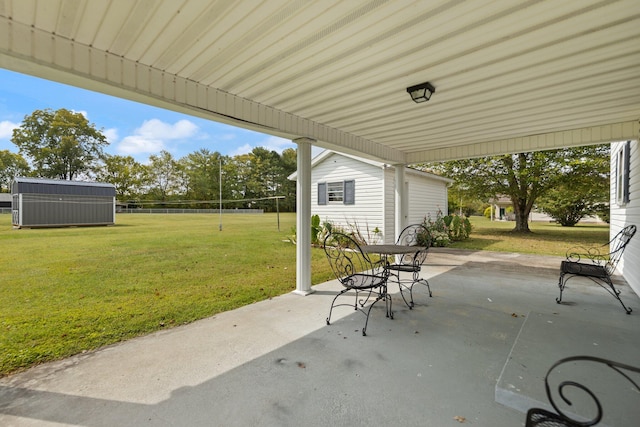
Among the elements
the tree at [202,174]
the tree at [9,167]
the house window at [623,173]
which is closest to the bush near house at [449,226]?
the house window at [623,173]

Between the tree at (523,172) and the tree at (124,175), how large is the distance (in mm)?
37477

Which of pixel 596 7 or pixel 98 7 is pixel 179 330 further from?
pixel 596 7

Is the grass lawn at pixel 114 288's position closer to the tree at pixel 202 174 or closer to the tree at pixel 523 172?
the tree at pixel 523 172

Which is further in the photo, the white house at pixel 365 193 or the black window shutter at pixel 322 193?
the black window shutter at pixel 322 193

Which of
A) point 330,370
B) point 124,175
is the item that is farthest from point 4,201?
point 330,370

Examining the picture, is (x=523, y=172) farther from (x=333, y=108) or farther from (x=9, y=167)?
(x=9, y=167)

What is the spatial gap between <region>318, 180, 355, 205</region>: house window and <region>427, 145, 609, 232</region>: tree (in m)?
6.87

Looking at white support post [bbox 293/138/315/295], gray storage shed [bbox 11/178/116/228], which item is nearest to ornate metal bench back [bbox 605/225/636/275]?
white support post [bbox 293/138/315/295]

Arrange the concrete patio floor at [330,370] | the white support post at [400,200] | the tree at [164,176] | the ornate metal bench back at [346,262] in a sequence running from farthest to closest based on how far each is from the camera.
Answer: the tree at [164,176], the white support post at [400,200], the ornate metal bench back at [346,262], the concrete patio floor at [330,370]

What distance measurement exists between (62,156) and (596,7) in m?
42.0

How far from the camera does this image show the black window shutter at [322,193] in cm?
1099

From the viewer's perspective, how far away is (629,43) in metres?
2.23

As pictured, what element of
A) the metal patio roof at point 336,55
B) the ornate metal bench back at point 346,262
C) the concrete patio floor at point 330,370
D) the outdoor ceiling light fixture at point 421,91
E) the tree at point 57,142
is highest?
the tree at point 57,142

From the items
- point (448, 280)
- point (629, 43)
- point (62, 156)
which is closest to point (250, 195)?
point (62, 156)
